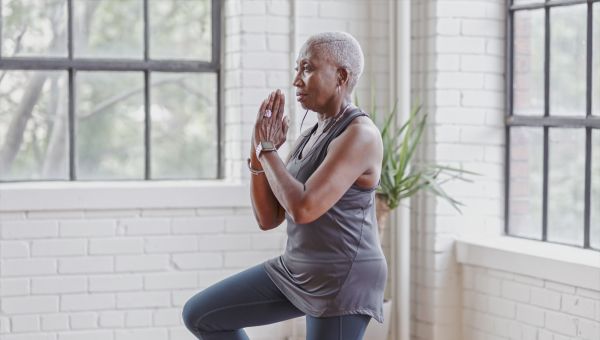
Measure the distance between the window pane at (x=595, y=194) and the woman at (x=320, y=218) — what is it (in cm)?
174

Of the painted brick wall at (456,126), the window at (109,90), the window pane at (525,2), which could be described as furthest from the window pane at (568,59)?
the window at (109,90)

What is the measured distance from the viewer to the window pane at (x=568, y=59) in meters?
4.66

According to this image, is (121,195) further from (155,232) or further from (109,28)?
(109,28)

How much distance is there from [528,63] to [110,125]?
2182 mm

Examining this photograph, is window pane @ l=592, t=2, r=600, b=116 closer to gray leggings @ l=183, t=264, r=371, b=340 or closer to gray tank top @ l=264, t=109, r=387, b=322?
gray tank top @ l=264, t=109, r=387, b=322

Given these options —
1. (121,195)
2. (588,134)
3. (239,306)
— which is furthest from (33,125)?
(588,134)

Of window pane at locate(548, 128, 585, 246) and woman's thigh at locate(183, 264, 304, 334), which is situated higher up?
window pane at locate(548, 128, 585, 246)

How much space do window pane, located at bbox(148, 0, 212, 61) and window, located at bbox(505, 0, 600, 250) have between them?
1599 mm

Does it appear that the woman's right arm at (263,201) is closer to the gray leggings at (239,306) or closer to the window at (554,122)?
the gray leggings at (239,306)

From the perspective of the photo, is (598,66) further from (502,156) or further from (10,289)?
(10,289)

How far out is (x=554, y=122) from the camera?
15.8 feet

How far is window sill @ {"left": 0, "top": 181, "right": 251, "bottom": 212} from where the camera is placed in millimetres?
4855

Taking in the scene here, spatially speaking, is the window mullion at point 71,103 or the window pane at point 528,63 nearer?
the window pane at point 528,63

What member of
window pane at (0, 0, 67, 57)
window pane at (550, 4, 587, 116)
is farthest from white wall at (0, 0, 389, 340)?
window pane at (550, 4, 587, 116)
